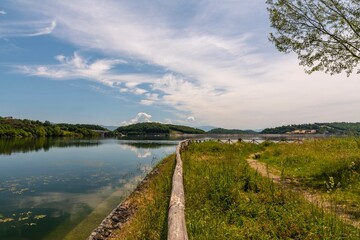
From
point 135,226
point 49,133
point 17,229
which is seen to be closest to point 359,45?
point 135,226

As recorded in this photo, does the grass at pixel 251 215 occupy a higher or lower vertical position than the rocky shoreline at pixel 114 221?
higher

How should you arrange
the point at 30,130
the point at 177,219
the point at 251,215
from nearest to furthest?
the point at 177,219 → the point at 251,215 → the point at 30,130

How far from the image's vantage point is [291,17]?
15.9 m

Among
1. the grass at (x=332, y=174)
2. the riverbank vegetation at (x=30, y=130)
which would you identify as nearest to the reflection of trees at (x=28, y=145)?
the riverbank vegetation at (x=30, y=130)

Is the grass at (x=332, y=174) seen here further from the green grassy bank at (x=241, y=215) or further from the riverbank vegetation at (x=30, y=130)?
the riverbank vegetation at (x=30, y=130)

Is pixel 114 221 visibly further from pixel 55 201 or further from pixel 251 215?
pixel 55 201

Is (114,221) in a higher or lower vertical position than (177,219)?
lower

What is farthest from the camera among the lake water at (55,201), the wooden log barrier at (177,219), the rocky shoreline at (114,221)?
the lake water at (55,201)

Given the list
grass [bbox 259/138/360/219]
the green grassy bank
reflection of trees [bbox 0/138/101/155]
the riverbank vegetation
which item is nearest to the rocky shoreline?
the green grassy bank

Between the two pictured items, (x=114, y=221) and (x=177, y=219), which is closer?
(x=177, y=219)

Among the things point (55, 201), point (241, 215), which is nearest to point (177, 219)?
point (241, 215)

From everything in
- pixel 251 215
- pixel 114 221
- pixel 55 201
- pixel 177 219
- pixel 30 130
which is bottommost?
pixel 55 201

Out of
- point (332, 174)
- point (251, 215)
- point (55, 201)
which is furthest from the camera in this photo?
point (55, 201)

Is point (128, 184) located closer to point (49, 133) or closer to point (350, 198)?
point (350, 198)
